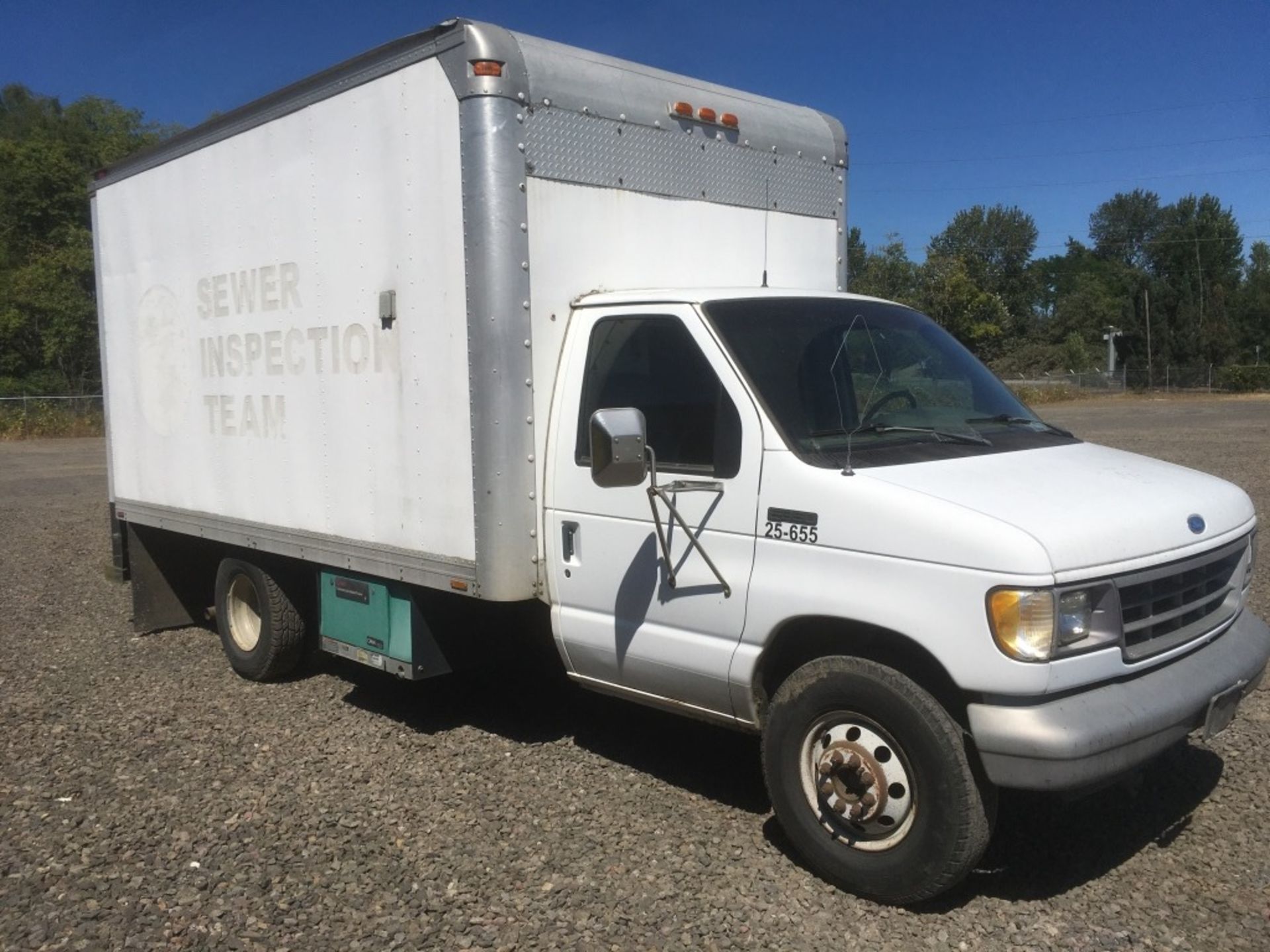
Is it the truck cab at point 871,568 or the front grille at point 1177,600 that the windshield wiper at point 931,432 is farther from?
the front grille at point 1177,600

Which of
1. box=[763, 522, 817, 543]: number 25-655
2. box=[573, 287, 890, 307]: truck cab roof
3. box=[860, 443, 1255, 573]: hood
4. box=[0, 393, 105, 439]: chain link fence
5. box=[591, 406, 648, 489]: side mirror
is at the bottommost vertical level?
box=[0, 393, 105, 439]: chain link fence

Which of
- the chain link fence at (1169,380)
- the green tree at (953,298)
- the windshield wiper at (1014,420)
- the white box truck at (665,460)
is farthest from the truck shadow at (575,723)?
the chain link fence at (1169,380)

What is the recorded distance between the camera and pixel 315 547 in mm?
6145

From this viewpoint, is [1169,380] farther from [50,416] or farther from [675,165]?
[675,165]

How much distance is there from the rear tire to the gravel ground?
0.17 meters

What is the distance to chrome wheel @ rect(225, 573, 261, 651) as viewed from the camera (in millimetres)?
7230

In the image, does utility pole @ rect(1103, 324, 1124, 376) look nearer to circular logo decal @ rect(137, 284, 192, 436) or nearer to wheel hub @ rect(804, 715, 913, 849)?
circular logo decal @ rect(137, 284, 192, 436)

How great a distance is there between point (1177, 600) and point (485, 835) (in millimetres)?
2825

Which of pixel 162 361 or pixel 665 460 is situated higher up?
pixel 162 361

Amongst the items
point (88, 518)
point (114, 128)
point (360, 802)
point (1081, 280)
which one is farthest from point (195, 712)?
point (1081, 280)

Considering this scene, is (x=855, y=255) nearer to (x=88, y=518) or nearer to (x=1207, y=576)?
(x=88, y=518)

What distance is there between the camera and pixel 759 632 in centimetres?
433

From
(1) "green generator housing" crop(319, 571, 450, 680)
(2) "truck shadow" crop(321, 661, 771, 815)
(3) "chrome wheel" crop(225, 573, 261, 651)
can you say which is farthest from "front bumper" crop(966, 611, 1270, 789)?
(3) "chrome wheel" crop(225, 573, 261, 651)

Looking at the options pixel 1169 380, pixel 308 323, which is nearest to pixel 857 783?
pixel 308 323
